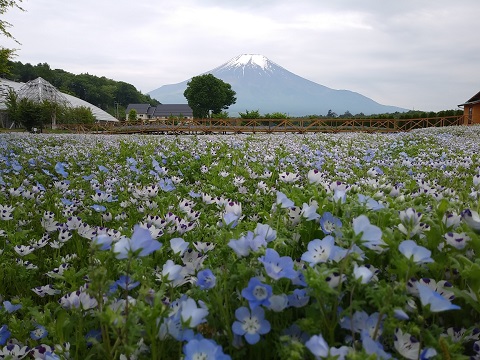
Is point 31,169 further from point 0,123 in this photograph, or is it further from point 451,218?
point 0,123

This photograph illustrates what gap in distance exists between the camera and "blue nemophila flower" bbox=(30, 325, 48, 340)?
169 centimetres

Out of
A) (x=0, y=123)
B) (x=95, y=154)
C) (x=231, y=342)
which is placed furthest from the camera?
(x=0, y=123)

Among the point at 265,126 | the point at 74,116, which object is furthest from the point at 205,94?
the point at 265,126

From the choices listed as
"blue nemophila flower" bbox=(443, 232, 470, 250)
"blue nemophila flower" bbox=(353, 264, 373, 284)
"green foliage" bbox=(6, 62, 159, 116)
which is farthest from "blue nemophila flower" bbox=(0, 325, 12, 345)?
"green foliage" bbox=(6, 62, 159, 116)

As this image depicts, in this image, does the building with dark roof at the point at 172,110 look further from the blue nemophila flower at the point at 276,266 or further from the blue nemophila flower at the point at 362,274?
the blue nemophila flower at the point at 362,274

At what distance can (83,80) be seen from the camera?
374ft

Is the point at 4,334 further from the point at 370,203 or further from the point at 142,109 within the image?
the point at 142,109

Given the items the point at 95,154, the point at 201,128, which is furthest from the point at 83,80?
the point at 95,154

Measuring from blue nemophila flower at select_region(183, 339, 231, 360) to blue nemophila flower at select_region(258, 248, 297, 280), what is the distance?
28cm

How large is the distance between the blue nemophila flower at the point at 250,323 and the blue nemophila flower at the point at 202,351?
14 centimetres

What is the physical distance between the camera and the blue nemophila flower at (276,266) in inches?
46.3

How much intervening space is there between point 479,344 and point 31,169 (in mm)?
6216

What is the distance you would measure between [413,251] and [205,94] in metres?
86.9

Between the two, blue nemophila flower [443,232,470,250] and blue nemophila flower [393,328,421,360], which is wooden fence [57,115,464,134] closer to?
blue nemophila flower [443,232,470,250]
